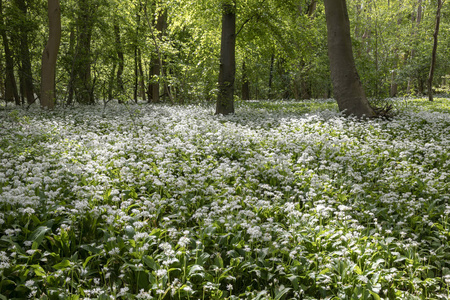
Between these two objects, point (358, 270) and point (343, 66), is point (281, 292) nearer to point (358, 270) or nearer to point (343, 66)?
point (358, 270)

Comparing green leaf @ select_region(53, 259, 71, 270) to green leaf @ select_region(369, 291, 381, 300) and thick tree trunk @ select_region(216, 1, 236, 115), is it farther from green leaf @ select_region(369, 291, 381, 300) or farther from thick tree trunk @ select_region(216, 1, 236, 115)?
thick tree trunk @ select_region(216, 1, 236, 115)

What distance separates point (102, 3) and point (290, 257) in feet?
55.9

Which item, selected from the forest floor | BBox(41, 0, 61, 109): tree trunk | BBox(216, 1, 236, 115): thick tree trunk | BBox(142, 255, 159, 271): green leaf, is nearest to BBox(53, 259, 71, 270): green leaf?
the forest floor

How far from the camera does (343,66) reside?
1039cm

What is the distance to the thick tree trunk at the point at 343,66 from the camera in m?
10.4

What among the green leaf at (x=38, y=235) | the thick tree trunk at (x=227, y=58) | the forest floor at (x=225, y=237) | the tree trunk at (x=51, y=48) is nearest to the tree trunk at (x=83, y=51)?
the tree trunk at (x=51, y=48)

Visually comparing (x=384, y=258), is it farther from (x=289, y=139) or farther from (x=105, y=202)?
(x=289, y=139)

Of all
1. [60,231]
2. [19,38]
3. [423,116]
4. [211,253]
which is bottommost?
[211,253]

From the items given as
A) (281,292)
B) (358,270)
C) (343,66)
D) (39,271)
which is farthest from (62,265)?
(343,66)

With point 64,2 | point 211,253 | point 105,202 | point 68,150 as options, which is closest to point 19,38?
point 64,2

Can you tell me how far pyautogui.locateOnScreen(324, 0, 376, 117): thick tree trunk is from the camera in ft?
34.0

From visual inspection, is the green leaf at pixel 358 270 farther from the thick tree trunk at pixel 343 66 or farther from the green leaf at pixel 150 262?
the thick tree trunk at pixel 343 66

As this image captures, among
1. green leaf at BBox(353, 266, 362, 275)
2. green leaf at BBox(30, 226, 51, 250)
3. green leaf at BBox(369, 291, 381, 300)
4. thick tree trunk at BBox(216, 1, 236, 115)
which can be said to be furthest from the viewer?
thick tree trunk at BBox(216, 1, 236, 115)

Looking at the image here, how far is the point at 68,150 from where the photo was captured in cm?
683
